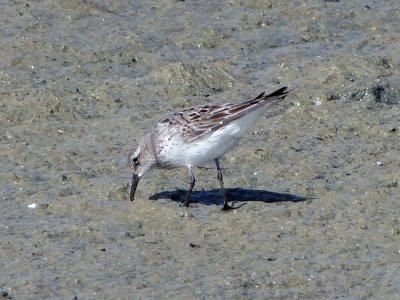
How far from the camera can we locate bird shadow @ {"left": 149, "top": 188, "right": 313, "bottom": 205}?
1045 cm

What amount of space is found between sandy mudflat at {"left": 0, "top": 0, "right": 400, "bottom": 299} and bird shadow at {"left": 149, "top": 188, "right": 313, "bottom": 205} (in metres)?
0.02

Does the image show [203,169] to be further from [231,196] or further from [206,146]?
[206,146]

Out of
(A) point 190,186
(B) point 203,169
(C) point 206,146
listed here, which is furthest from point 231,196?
(B) point 203,169

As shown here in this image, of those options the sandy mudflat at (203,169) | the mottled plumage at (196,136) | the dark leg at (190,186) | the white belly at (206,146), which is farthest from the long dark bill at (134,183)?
the dark leg at (190,186)

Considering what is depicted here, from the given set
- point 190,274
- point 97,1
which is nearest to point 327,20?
point 97,1

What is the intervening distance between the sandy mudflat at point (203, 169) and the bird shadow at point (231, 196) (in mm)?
21

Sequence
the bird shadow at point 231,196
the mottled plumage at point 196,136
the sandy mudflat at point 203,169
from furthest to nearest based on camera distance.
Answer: the bird shadow at point 231,196
the mottled plumage at point 196,136
the sandy mudflat at point 203,169

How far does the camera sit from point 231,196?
10.7m

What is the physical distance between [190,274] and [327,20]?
685cm

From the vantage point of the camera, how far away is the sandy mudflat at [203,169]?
29.2 ft

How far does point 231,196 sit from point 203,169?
0.83 m

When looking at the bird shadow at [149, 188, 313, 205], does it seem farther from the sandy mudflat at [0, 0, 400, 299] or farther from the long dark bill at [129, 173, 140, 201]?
the long dark bill at [129, 173, 140, 201]

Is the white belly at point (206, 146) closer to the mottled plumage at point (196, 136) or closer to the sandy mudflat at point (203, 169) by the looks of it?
the mottled plumage at point (196, 136)

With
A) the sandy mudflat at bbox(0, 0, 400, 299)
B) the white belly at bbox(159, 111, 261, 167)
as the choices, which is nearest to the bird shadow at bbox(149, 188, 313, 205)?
the sandy mudflat at bbox(0, 0, 400, 299)
